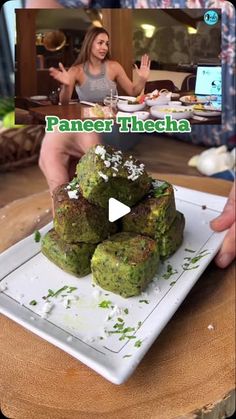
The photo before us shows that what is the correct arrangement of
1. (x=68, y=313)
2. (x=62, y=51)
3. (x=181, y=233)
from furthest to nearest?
(x=181, y=233)
(x=68, y=313)
(x=62, y=51)

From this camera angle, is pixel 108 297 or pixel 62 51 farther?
pixel 108 297

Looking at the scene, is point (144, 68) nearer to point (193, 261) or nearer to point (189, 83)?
point (189, 83)

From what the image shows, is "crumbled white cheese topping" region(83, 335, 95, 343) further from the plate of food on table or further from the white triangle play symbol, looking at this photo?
the plate of food on table

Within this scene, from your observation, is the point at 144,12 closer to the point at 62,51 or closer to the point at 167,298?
the point at 62,51

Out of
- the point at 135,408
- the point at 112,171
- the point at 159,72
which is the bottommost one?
the point at 135,408

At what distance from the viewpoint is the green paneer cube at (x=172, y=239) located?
687 millimetres

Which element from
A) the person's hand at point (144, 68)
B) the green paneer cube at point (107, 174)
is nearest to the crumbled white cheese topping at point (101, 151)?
the green paneer cube at point (107, 174)

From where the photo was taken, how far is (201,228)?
80 centimetres

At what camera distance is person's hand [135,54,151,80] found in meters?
0.49

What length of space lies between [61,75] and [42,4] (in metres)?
0.09

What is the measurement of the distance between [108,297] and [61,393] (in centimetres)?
15

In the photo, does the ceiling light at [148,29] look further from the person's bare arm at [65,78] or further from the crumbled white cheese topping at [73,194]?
the crumbled white cheese topping at [73,194]

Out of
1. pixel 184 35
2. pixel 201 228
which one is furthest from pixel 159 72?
pixel 201 228

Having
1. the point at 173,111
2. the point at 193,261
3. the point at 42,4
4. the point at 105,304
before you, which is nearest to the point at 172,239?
the point at 193,261
